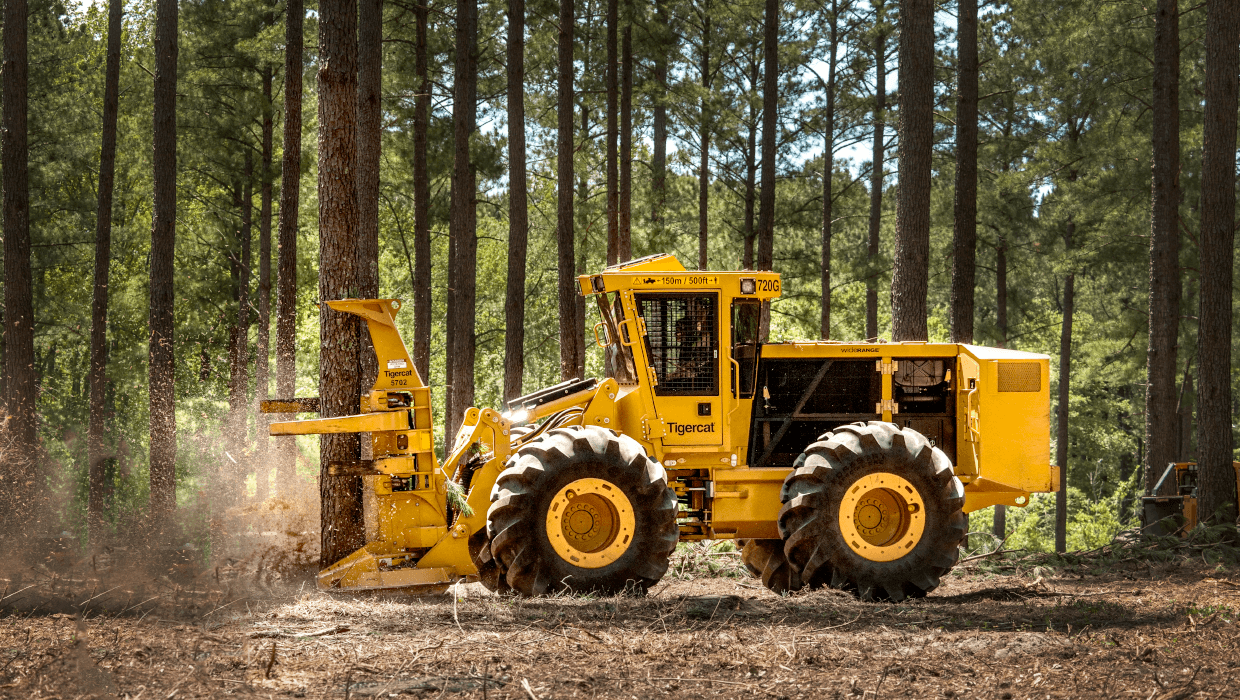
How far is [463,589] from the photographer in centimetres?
843

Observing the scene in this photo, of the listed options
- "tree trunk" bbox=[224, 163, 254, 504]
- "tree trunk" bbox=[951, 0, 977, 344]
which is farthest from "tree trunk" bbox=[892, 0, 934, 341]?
"tree trunk" bbox=[224, 163, 254, 504]

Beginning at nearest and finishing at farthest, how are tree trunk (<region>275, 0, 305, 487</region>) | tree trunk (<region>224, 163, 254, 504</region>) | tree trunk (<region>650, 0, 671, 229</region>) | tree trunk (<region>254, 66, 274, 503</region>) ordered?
tree trunk (<region>275, 0, 305, 487</region>)
tree trunk (<region>224, 163, 254, 504</region>)
tree trunk (<region>254, 66, 274, 503</region>)
tree trunk (<region>650, 0, 671, 229</region>)

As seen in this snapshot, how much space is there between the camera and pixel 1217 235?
12.8 metres

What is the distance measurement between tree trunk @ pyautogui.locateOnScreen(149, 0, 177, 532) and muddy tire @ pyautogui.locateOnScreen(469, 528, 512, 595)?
32.1 ft

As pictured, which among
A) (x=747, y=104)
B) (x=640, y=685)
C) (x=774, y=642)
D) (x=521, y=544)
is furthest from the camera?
(x=747, y=104)

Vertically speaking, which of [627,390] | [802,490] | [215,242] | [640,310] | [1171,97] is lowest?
[802,490]

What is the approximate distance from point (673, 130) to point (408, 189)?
7045mm

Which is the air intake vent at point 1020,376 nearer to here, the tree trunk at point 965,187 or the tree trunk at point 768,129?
the tree trunk at point 965,187

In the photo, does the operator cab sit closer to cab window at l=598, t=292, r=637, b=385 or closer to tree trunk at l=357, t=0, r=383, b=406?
cab window at l=598, t=292, r=637, b=385

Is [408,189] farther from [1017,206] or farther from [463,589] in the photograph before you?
[463,589]

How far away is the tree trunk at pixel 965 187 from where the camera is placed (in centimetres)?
1486

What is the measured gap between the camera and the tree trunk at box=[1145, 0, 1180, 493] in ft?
51.0

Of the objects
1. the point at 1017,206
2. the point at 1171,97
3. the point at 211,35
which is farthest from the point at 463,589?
the point at 1017,206

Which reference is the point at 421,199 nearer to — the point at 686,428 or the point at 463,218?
the point at 463,218
